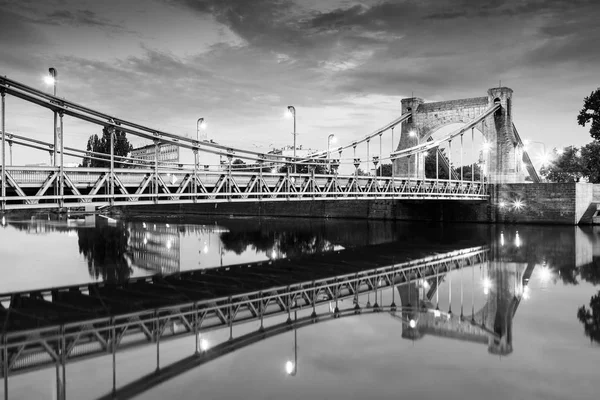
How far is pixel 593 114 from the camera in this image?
4697 centimetres

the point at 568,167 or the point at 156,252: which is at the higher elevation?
the point at 568,167

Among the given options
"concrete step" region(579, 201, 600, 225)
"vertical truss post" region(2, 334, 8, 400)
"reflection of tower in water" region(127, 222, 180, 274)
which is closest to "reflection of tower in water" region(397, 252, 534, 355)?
"vertical truss post" region(2, 334, 8, 400)

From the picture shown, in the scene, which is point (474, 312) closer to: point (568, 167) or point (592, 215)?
point (592, 215)

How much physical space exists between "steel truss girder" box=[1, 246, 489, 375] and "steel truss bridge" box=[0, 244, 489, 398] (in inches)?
0.7

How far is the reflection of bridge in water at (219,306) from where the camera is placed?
10.8 metres

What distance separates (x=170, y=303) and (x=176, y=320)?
194 centimetres

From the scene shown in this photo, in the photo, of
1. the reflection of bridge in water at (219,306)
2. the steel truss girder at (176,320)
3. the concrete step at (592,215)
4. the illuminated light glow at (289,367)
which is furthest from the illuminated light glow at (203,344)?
the concrete step at (592,215)

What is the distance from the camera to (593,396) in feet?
26.2

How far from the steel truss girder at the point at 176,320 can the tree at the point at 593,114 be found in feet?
114

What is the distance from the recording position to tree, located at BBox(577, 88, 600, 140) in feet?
152

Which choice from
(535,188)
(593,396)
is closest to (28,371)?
(593,396)

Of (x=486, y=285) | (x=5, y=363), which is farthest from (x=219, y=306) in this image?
(x=486, y=285)

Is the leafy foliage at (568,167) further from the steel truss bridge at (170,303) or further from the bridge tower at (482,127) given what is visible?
the steel truss bridge at (170,303)

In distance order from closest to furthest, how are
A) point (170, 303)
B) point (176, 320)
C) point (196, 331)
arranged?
point (196, 331)
point (176, 320)
point (170, 303)
